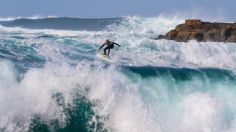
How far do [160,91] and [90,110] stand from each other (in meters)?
3.82

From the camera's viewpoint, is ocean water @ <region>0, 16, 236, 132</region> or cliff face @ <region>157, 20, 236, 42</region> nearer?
ocean water @ <region>0, 16, 236, 132</region>

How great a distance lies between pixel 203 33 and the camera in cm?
4569

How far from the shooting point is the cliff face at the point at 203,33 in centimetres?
4494

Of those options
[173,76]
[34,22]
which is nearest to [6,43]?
[173,76]

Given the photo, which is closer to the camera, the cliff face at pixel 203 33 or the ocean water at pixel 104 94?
the ocean water at pixel 104 94

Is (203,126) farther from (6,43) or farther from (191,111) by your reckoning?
(6,43)

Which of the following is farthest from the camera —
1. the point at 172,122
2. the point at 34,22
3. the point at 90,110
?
the point at 34,22

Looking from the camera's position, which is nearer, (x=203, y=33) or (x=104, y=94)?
(x=104, y=94)

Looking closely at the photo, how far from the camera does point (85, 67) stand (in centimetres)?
1628

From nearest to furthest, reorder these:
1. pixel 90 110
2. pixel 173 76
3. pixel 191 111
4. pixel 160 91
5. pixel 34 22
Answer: pixel 90 110
pixel 191 111
pixel 160 91
pixel 173 76
pixel 34 22

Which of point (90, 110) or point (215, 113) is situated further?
point (215, 113)

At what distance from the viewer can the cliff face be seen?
147ft

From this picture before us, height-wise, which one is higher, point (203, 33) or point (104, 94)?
point (203, 33)

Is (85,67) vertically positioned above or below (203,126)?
above
